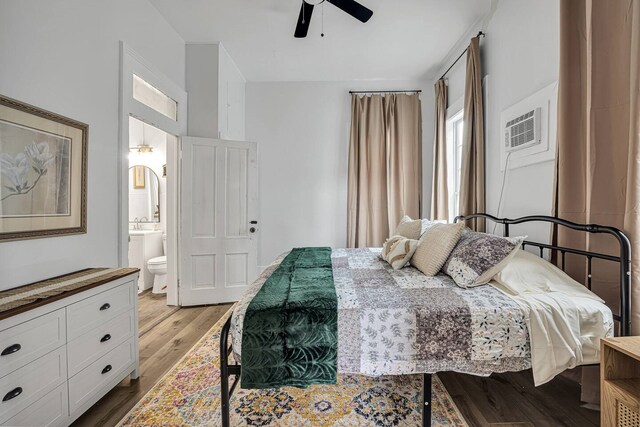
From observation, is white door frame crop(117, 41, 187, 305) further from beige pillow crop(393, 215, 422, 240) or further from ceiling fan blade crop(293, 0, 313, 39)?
beige pillow crop(393, 215, 422, 240)

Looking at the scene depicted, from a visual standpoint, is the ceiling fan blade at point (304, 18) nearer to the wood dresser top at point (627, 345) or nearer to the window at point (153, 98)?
the window at point (153, 98)

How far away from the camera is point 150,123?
2588mm

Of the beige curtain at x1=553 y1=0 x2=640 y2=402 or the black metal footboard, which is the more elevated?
the beige curtain at x1=553 y1=0 x2=640 y2=402

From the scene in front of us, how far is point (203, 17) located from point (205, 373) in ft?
10.5

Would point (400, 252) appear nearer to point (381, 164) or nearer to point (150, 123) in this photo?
point (381, 164)

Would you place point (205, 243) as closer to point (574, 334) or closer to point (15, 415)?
point (15, 415)

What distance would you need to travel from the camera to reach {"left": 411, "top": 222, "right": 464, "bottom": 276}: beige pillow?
184 cm

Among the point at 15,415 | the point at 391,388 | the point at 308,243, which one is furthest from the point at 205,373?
the point at 308,243

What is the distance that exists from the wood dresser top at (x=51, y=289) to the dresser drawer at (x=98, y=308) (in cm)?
8

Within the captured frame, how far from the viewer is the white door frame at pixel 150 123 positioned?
2.22m

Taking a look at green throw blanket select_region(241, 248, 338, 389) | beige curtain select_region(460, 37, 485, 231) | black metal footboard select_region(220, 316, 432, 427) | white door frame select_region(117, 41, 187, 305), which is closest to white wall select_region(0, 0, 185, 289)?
white door frame select_region(117, 41, 187, 305)

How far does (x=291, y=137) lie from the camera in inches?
163

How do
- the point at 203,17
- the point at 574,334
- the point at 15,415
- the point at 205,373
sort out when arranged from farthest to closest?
1. the point at 203,17
2. the point at 205,373
3. the point at 574,334
4. the point at 15,415

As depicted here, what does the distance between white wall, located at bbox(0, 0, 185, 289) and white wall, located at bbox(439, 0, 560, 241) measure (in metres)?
3.15
